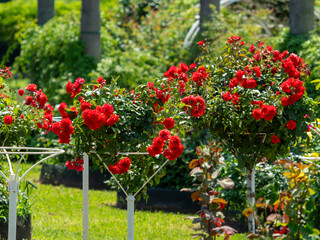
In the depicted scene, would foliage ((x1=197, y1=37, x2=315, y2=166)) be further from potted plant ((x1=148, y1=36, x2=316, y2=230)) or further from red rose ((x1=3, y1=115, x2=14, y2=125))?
red rose ((x1=3, y1=115, x2=14, y2=125))

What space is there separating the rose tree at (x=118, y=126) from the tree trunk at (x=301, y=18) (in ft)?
16.8

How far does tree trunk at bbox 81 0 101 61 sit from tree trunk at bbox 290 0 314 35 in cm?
329

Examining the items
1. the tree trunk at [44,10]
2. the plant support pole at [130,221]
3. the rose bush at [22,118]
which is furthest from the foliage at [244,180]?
the tree trunk at [44,10]

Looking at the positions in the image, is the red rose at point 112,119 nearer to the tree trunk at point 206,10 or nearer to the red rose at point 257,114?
the red rose at point 257,114

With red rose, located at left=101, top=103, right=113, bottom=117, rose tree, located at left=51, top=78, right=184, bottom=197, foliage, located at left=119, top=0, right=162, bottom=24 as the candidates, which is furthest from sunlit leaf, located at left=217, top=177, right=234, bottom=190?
foliage, located at left=119, top=0, right=162, bottom=24

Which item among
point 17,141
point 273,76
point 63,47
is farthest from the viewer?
point 63,47

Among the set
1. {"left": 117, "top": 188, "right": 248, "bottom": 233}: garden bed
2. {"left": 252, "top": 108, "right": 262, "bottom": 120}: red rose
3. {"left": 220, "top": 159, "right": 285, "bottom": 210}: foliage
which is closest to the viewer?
{"left": 252, "top": 108, "right": 262, "bottom": 120}: red rose

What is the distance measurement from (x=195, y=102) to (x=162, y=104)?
0.80 feet

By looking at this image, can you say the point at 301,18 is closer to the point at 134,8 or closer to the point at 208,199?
the point at 208,199

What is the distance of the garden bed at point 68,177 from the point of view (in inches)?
300

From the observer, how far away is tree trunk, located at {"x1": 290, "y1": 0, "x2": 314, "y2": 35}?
8.57m

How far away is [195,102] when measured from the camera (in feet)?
12.9

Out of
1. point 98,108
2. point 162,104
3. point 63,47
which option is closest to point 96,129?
point 98,108

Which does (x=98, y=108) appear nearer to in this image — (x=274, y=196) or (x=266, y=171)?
(x=274, y=196)
